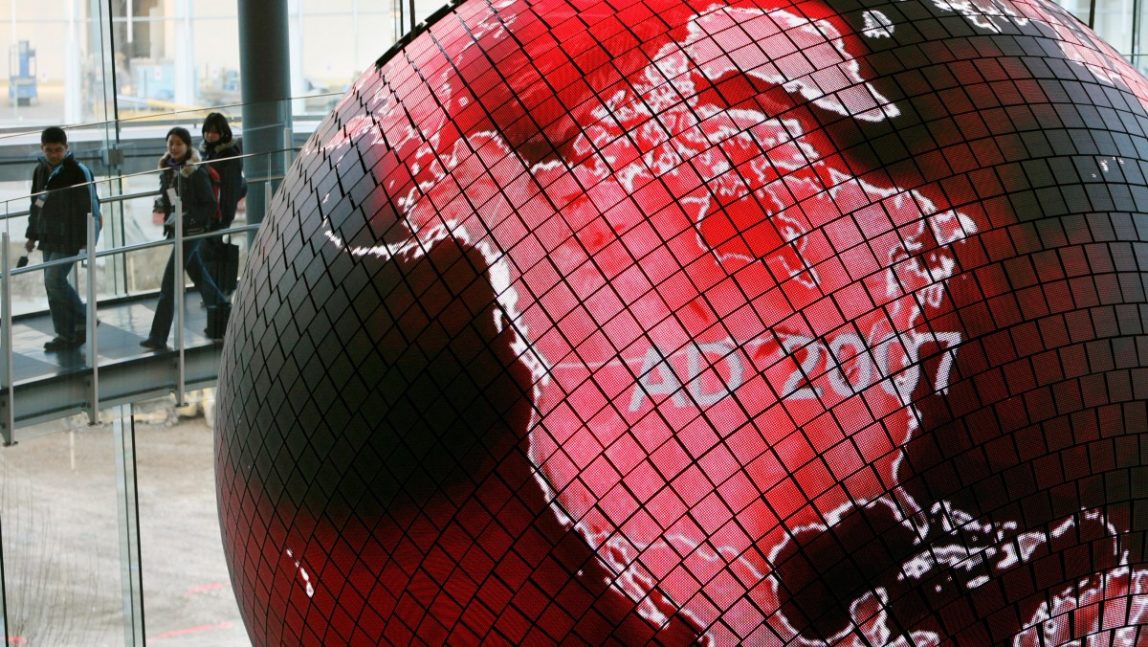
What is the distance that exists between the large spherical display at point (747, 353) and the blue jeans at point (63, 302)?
5456 mm

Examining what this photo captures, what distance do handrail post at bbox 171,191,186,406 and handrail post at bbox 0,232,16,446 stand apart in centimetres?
85

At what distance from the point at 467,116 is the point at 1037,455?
895 millimetres

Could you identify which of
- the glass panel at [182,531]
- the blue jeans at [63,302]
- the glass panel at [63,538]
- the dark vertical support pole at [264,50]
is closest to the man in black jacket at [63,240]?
the blue jeans at [63,302]

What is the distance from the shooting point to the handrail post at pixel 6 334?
6598 mm

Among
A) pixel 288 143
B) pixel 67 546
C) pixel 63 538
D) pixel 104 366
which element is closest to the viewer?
pixel 104 366

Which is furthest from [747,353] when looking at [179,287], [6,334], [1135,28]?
[1135,28]

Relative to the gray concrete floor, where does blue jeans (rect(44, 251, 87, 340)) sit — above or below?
above

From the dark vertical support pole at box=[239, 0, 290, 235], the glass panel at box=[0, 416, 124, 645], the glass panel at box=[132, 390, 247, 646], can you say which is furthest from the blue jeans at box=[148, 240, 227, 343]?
the glass panel at box=[132, 390, 247, 646]

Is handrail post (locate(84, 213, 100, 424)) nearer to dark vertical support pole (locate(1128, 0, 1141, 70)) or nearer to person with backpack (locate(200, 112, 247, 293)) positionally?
Result: person with backpack (locate(200, 112, 247, 293))

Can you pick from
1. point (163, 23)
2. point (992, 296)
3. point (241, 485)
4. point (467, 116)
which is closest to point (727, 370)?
point (992, 296)

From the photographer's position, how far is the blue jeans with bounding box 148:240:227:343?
754 cm

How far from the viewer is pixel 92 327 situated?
23.4 ft

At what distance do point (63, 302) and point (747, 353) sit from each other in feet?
19.6

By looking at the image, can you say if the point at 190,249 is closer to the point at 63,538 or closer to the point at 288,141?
the point at 288,141
